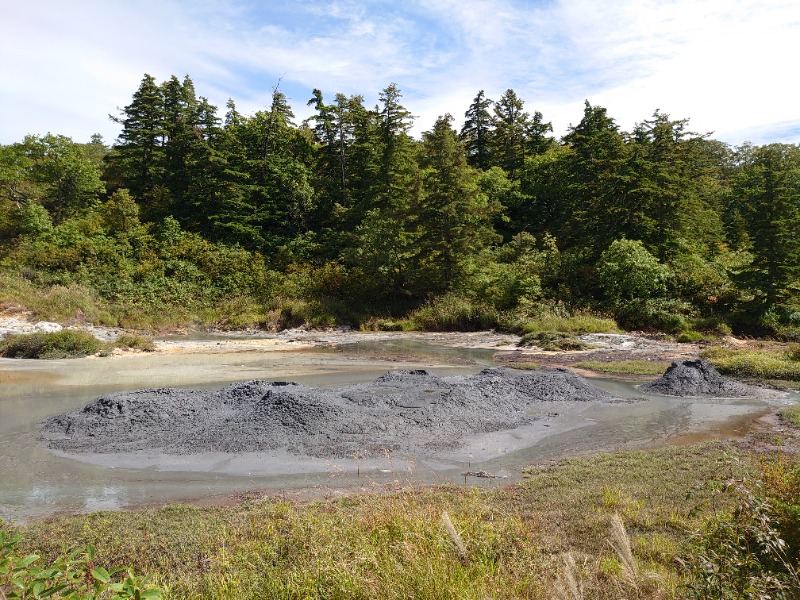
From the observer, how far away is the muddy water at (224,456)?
28.0 ft

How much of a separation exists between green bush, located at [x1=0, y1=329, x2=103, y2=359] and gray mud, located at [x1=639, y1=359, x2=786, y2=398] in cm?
2091

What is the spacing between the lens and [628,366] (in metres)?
19.5

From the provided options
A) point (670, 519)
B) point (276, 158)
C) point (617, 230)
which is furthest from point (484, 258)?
point (670, 519)

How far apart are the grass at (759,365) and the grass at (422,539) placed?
35.3 feet

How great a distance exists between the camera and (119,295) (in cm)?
3388

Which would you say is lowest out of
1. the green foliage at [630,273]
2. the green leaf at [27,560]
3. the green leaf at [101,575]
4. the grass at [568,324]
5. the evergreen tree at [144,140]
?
the grass at [568,324]

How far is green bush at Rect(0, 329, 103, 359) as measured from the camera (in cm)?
2156

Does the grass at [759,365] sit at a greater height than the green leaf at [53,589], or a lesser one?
lesser

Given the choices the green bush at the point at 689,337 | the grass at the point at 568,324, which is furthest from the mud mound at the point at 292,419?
the green bush at the point at 689,337

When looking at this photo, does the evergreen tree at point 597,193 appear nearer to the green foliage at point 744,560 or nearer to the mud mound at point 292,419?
the mud mound at point 292,419

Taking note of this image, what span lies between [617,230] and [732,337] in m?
9.80

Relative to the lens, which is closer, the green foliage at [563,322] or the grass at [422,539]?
the grass at [422,539]

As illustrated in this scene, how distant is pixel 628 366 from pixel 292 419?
42.6ft

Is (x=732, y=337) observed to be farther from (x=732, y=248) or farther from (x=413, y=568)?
(x=413, y=568)
